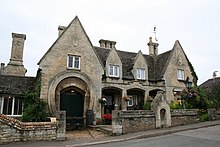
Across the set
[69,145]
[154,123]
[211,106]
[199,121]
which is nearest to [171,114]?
[154,123]

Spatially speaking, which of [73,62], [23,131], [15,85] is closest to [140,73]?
[73,62]

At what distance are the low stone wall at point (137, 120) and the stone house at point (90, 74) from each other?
395cm

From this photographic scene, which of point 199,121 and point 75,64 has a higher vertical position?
point 75,64

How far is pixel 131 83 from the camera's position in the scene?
2373 centimetres

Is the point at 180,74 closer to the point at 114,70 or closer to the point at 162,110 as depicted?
the point at 114,70

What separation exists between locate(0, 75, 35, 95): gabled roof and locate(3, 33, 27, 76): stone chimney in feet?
12.7

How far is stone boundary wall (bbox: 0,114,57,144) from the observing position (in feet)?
39.6

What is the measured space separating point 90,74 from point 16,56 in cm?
984

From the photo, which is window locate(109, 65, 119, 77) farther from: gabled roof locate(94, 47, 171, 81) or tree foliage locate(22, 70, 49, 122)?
tree foliage locate(22, 70, 49, 122)

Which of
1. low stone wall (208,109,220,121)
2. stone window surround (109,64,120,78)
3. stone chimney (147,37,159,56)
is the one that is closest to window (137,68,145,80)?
stone window surround (109,64,120,78)

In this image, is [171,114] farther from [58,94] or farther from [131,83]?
[58,94]

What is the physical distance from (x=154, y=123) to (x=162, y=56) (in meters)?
14.1

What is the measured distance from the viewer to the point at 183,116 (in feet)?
60.3

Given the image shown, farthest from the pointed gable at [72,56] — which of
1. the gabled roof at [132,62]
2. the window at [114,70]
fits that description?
the gabled roof at [132,62]
